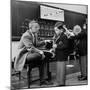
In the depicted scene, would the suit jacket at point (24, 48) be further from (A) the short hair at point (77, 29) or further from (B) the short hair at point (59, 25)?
(A) the short hair at point (77, 29)

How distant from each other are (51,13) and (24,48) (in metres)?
0.54

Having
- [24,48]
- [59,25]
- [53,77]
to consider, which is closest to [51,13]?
[59,25]

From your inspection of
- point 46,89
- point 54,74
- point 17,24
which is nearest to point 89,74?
point 54,74

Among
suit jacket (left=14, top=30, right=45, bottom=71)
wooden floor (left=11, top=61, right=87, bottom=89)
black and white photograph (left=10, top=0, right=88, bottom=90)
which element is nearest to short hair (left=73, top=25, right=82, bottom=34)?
black and white photograph (left=10, top=0, right=88, bottom=90)

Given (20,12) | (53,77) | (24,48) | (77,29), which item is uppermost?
(20,12)

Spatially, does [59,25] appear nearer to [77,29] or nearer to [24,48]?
[77,29]

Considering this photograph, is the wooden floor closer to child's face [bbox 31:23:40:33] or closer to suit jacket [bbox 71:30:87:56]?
suit jacket [bbox 71:30:87:56]

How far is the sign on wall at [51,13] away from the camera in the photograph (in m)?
1.88

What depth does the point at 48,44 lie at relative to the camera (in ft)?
6.24

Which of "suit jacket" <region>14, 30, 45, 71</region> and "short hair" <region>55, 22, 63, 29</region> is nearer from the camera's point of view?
"suit jacket" <region>14, 30, 45, 71</region>

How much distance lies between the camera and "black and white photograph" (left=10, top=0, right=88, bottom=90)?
1814mm

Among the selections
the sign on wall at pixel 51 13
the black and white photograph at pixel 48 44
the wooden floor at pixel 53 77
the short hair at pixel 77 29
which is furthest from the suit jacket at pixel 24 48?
the short hair at pixel 77 29

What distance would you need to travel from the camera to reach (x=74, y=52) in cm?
197

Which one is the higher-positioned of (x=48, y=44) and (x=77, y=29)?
(x=77, y=29)
